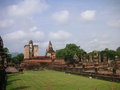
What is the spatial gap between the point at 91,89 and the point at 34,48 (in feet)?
129

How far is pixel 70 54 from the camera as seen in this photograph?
70.1 m

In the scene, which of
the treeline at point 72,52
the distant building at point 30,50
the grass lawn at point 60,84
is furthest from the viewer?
the treeline at point 72,52

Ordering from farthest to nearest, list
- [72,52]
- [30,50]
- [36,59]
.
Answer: [72,52]
[30,50]
[36,59]

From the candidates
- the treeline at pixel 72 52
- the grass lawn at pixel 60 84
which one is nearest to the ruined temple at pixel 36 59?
the treeline at pixel 72 52

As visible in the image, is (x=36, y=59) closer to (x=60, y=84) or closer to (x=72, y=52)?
(x=60, y=84)

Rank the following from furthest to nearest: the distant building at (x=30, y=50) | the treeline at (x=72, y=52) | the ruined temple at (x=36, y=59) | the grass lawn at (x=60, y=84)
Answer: the treeline at (x=72, y=52) < the distant building at (x=30, y=50) < the ruined temple at (x=36, y=59) < the grass lawn at (x=60, y=84)

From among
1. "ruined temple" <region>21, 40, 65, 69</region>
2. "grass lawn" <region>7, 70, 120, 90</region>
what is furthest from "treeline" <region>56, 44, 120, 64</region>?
"grass lawn" <region>7, 70, 120, 90</region>

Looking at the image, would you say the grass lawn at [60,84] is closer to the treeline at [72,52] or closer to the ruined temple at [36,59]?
the ruined temple at [36,59]

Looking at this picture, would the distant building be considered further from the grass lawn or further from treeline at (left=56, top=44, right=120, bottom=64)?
the grass lawn

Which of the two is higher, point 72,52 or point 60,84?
point 72,52

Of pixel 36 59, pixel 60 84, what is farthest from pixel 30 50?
pixel 60 84

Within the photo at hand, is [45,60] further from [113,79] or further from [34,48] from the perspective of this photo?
[113,79]

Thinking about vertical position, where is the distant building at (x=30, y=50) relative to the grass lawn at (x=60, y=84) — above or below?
above

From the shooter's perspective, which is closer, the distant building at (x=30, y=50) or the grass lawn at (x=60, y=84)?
the grass lawn at (x=60, y=84)
